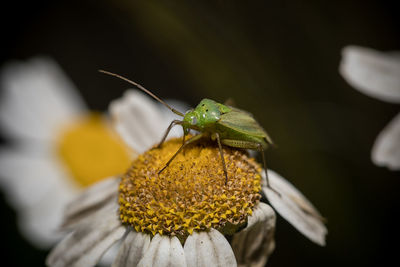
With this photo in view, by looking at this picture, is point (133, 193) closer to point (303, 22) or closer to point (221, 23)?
point (221, 23)

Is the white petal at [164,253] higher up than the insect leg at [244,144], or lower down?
lower down

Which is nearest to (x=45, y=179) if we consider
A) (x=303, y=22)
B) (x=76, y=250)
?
(x=76, y=250)

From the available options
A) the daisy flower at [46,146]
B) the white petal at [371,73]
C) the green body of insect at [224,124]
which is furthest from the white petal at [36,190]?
the white petal at [371,73]

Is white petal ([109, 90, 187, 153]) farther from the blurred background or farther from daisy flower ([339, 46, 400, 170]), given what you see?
daisy flower ([339, 46, 400, 170])

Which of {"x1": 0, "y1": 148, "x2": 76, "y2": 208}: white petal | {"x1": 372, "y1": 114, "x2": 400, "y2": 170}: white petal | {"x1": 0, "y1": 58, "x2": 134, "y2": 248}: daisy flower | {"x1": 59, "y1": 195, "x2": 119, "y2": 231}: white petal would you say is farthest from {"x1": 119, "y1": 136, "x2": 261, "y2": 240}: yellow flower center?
{"x1": 0, "y1": 148, "x2": 76, "y2": 208}: white petal

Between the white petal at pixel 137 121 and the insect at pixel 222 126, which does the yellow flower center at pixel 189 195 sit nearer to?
the insect at pixel 222 126
